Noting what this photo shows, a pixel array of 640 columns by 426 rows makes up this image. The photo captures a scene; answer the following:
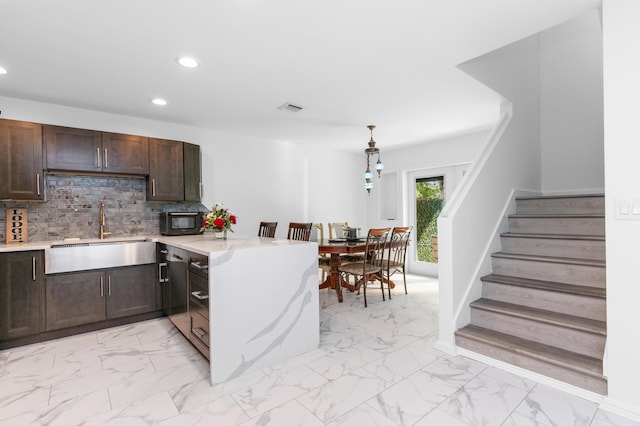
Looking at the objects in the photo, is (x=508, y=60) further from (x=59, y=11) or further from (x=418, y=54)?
(x=59, y=11)

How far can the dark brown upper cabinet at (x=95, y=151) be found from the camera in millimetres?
3217

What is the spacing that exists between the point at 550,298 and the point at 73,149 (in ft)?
15.1

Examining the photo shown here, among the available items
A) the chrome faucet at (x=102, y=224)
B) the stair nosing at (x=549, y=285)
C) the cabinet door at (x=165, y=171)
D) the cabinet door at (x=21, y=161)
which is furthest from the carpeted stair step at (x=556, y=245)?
the cabinet door at (x=21, y=161)

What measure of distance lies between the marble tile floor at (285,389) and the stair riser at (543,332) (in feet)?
1.17

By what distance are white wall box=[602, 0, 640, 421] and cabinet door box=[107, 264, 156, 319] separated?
3.85 m

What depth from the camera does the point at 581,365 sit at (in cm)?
203

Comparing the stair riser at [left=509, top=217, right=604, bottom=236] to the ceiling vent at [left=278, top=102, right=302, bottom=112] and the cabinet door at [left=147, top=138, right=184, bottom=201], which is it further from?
the cabinet door at [left=147, top=138, right=184, bottom=201]

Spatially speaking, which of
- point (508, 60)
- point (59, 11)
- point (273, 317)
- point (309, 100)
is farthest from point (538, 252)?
point (59, 11)

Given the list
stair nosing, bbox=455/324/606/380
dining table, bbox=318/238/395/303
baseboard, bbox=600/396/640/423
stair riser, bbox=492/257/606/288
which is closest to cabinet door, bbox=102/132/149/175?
dining table, bbox=318/238/395/303

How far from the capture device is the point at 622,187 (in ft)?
5.94

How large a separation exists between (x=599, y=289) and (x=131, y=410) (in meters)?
3.33

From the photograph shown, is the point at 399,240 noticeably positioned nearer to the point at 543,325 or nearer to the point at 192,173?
the point at 543,325

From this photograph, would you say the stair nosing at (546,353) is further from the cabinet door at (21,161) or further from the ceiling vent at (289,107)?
the cabinet door at (21,161)

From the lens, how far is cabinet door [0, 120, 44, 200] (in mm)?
2980
